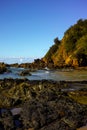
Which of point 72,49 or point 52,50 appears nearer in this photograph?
point 72,49

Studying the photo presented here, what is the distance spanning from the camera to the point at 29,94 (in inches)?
1061

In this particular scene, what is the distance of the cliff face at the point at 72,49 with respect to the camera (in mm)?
92000

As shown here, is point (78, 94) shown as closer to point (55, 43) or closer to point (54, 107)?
point (54, 107)

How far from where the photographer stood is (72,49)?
10506 cm

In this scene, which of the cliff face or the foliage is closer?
the cliff face

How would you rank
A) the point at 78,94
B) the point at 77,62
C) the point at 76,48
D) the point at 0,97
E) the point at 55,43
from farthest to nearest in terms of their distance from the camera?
the point at 55,43, the point at 76,48, the point at 77,62, the point at 78,94, the point at 0,97

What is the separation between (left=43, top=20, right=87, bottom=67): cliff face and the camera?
302 ft

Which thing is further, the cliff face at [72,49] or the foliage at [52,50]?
the foliage at [52,50]

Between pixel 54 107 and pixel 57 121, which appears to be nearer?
pixel 57 121

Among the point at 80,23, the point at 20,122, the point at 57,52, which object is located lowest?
the point at 20,122

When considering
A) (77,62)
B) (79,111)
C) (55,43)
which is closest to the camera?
(79,111)

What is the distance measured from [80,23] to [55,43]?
626 inches

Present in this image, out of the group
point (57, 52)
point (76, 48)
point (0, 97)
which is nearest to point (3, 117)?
point (0, 97)

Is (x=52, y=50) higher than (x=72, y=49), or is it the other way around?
(x=52, y=50)
